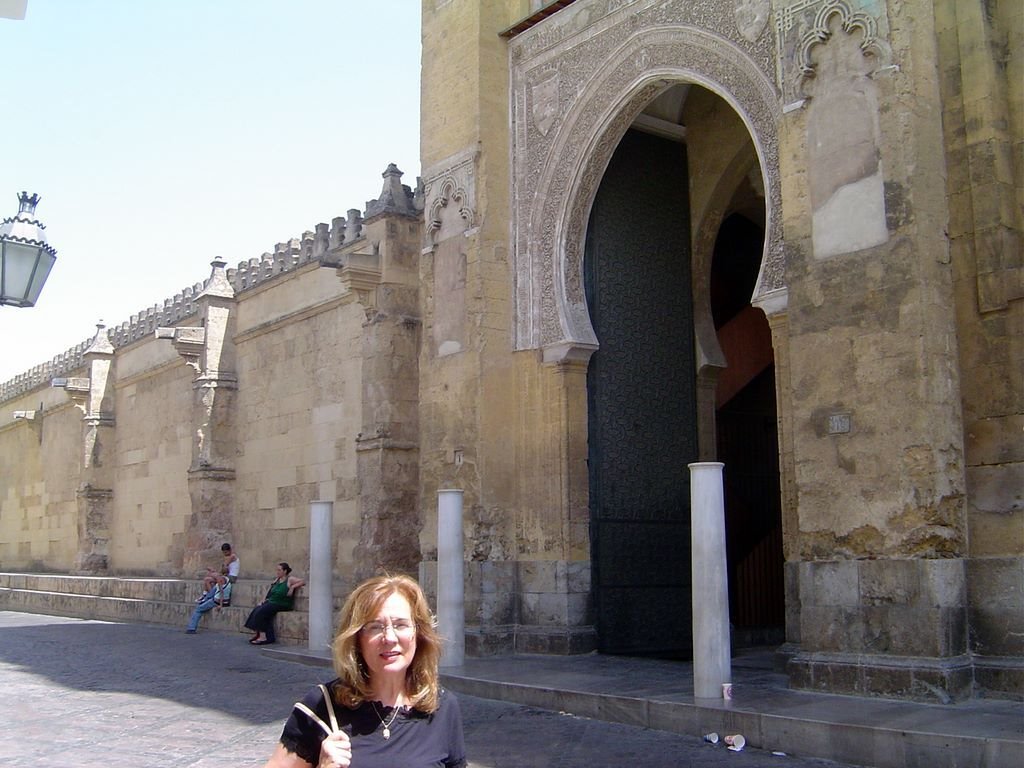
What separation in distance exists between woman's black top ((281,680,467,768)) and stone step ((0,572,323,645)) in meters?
9.44

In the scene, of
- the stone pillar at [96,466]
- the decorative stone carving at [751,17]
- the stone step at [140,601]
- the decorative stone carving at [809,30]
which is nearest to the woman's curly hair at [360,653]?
the decorative stone carving at [809,30]

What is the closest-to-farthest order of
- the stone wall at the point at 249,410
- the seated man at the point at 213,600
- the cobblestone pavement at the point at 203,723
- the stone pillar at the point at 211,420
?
the cobblestone pavement at the point at 203,723 → the stone wall at the point at 249,410 → the seated man at the point at 213,600 → the stone pillar at the point at 211,420

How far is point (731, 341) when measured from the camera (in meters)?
12.6

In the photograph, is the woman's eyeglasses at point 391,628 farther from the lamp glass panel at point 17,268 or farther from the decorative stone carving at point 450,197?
the decorative stone carving at point 450,197

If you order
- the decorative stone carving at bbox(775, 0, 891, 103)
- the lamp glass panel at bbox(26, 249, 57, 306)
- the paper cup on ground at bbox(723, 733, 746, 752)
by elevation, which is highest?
the decorative stone carving at bbox(775, 0, 891, 103)

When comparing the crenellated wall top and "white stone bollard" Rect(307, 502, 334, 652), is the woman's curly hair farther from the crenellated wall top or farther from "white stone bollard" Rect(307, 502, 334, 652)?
the crenellated wall top

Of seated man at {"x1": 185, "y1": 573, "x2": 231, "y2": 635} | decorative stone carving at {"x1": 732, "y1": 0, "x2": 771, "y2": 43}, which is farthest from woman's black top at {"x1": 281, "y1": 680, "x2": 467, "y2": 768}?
seated man at {"x1": 185, "y1": 573, "x2": 231, "y2": 635}

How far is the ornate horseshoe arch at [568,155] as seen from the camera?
9289 mm

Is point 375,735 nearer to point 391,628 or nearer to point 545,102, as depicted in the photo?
point 391,628

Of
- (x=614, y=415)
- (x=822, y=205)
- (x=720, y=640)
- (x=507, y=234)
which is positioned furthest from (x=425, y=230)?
(x=720, y=640)

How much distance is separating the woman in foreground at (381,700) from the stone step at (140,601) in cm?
940

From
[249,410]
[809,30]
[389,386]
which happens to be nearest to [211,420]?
[249,410]

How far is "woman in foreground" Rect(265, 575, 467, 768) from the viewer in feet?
7.36

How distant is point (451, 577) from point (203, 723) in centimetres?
234
